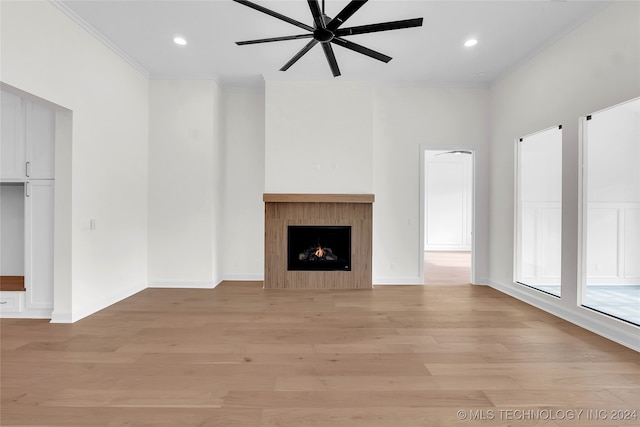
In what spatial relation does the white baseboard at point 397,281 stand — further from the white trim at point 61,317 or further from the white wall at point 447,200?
the white wall at point 447,200

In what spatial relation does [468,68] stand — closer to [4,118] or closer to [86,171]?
[86,171]

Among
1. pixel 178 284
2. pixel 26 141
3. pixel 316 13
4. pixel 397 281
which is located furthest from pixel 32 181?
pixel 397 281

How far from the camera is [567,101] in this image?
3223 millimetres

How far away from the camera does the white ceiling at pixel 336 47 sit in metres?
2.92

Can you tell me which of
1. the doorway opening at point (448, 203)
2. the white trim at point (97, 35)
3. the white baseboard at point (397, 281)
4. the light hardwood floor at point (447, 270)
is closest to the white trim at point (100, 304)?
the white trim at point (97, 35)

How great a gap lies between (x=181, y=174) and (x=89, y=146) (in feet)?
4.09

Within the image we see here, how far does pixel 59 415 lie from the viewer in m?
1.65

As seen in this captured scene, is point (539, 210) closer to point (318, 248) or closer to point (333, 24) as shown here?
point (318, 248)

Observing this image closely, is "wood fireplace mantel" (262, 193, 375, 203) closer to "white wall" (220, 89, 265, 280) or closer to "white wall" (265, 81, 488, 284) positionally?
"white wall" (265, 81, 488, 284)

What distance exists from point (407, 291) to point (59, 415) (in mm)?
3788

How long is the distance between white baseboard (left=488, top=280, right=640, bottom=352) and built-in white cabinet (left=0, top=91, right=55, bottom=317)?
5.45 m

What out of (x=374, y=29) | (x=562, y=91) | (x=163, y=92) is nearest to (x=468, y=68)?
(x=562, y=91)

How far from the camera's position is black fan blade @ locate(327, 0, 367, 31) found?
2096 mm

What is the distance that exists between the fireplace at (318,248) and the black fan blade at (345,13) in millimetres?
2741
